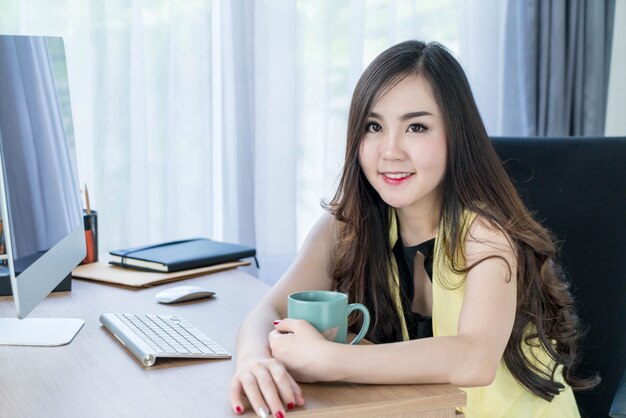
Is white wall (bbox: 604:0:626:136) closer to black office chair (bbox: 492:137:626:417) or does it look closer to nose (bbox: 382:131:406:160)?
black office chair (bbox: 492:137:626:417)

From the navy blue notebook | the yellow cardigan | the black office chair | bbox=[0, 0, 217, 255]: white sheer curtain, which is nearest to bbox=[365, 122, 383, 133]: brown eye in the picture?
the yellow cardigan

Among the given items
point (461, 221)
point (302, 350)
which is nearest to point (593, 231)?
point (461, 221)

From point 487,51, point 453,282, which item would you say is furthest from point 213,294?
point 487,51

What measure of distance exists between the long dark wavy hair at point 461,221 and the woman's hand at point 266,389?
0.40 metres

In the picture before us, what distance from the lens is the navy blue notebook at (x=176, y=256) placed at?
5.48 feet

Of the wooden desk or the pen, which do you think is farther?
the pen

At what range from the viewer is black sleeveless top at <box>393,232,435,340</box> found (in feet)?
4.52

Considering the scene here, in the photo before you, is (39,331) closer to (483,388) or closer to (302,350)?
(302,350)

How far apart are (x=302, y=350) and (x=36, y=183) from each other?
1.71ft

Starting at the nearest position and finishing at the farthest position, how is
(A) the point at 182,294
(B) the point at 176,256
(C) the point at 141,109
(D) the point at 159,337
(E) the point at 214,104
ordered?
(D) the point at 159,337
(A) the point at 182,294
(B) the point at 176,256
(C) the point at 141,109
(E) the point at 214,104

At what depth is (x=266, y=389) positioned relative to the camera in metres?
0.91

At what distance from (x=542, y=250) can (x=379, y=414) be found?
0.49 m

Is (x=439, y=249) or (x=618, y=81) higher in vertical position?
(x=618, y=81)

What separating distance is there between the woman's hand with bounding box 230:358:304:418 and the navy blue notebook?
738mm
